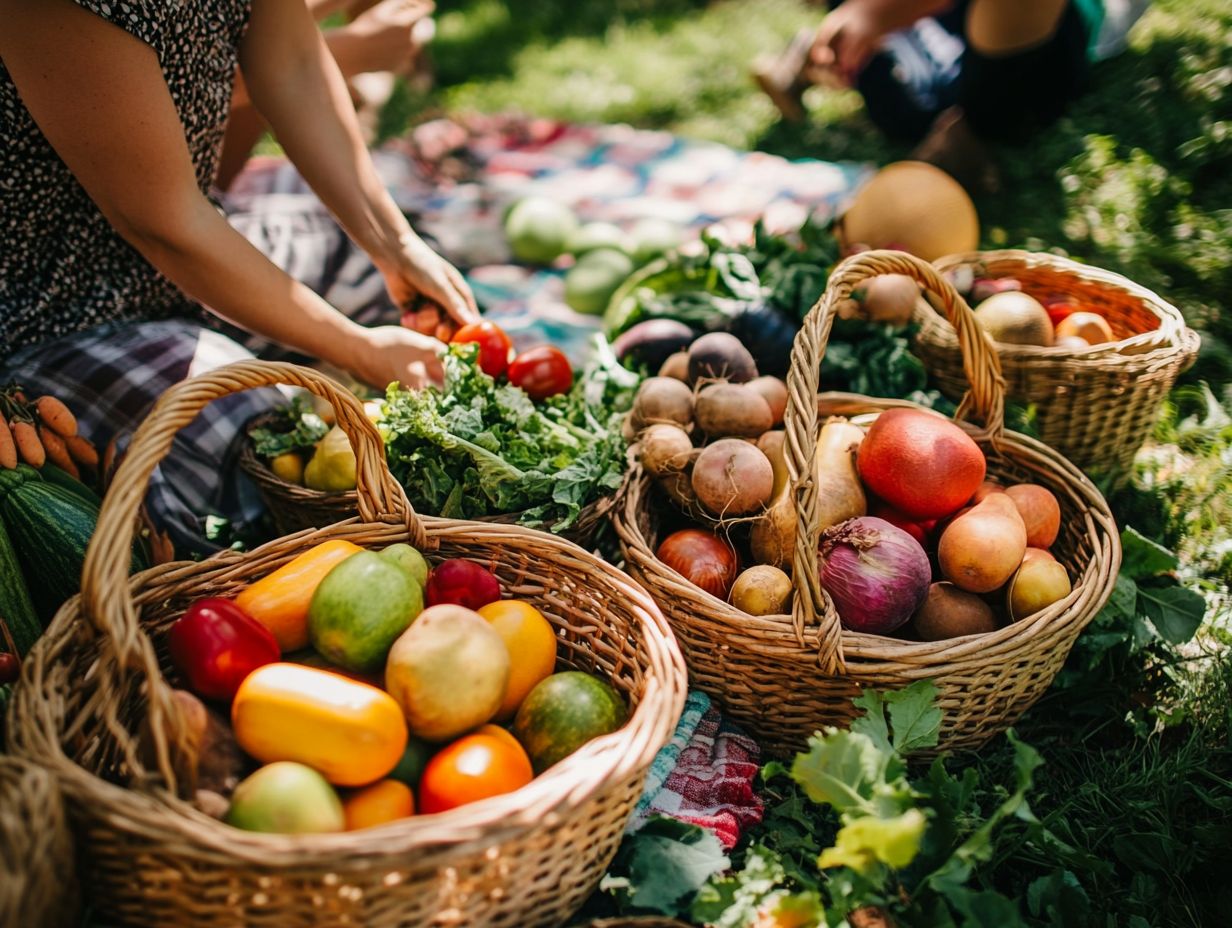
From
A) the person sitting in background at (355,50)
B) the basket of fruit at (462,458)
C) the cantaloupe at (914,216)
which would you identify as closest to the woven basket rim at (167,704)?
the basket of fruit at (462,458)

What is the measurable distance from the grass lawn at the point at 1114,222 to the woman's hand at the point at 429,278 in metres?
1.72

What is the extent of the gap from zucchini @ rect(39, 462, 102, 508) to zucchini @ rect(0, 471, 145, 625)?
0.05 metres

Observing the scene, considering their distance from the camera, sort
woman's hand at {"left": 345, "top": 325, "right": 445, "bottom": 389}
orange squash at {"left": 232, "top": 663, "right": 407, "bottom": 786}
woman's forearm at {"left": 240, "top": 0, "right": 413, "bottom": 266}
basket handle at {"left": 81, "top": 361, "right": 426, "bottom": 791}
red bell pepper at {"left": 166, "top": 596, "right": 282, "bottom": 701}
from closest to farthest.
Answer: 1. basket handle at {"left": 81, "top": 361, "right": 426, "bottom": 791}
2. orange squash at {"left": 232, "top": 663, "right": 407, "bottom": 786}
3. red bell pepper at {"left": 166, "top": 596, "right": 282, "bottom": 701}
4. woman's hand at {"left": 345, "top": 325, "right": 445, "bottom": 389}
5. woman's forearm at {"left": 240, "top": 0, "right": 413, "bottom": 266}

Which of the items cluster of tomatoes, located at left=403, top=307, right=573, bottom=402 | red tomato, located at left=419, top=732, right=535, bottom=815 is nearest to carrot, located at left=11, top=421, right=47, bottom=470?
cluster of tomatoes, located at left=403, top=307, right=573, bottom=402

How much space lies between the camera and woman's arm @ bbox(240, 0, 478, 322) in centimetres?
244

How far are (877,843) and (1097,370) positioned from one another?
153 centimetres

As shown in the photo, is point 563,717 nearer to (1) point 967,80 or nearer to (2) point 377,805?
(2) point 377,805

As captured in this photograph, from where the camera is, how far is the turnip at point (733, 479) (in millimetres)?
1927

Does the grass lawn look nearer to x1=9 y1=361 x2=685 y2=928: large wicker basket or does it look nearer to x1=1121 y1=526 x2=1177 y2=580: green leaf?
x1=1121 y1=526 x2=1177 y2=580: green leaf

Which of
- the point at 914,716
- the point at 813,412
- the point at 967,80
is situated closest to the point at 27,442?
the point at 813,412

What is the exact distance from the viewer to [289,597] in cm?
153

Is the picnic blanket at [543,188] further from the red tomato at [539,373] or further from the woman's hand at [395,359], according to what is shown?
the woman's hand at [395,359]

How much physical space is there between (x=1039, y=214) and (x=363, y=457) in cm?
333

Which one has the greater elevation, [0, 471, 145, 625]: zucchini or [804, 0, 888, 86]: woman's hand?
[804, 0, 888, 86]: woman's hand
